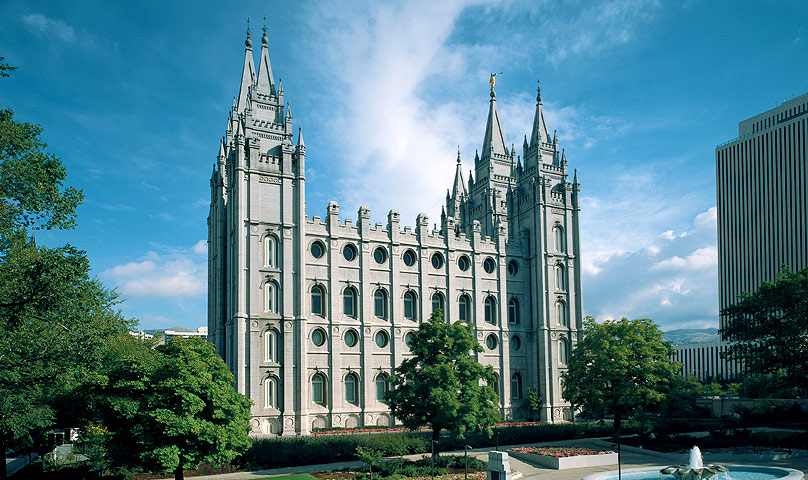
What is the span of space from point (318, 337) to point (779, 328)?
3156 centimetres

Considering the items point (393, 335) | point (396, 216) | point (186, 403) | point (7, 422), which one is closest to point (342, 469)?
point (186, 403)

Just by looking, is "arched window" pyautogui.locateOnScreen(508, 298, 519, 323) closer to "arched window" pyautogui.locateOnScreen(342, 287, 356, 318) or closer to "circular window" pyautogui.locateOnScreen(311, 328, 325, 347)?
"arched window" pyautogui.locateOnScreen(342, 287, 356, 318)

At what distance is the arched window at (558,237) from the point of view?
2319 inches

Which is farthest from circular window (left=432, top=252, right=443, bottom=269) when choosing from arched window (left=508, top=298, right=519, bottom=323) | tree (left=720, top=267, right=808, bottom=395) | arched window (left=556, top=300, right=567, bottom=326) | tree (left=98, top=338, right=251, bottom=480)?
tree (left=98, top=338, right=251, bottom=480)

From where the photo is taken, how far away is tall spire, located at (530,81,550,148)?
60875 millimetres

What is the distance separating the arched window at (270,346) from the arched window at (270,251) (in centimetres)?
511

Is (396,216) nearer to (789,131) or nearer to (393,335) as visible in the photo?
(393,335)

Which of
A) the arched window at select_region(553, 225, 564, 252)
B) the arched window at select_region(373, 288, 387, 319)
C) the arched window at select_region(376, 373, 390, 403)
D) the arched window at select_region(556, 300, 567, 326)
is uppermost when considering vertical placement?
the arched window at select_region(553, 225, 564, 252)

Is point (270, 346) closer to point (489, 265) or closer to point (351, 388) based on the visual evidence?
point (351, 388)

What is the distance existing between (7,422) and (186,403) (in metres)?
7.52

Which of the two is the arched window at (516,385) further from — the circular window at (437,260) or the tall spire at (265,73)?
the tall spire at (265,73)

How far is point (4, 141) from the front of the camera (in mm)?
17641

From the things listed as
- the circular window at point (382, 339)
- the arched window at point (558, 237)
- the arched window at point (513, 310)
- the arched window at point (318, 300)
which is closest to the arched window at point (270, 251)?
the arched window at point (318, 300)

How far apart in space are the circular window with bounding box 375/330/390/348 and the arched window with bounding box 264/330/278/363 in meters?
8.77
